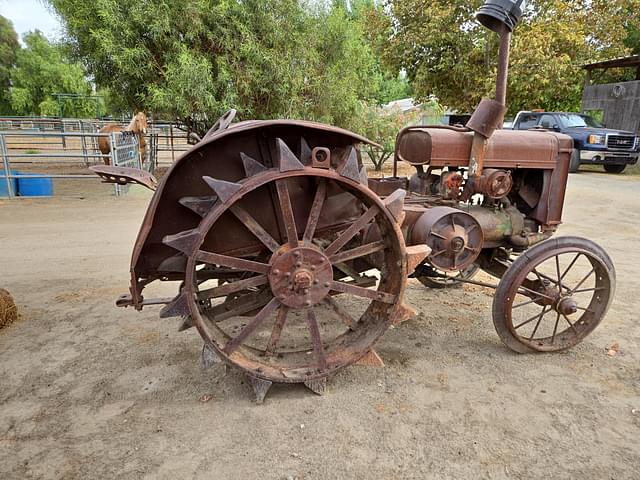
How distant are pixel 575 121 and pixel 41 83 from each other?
34321 mm

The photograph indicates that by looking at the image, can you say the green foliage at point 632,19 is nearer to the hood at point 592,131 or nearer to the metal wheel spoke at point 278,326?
the hood at point 592,131

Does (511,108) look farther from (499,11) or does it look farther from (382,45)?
(499,11)

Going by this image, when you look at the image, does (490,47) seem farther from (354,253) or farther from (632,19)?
(354,253)

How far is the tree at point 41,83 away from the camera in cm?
3200

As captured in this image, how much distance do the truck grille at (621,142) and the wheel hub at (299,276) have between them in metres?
14.4

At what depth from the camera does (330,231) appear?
2.97 metres

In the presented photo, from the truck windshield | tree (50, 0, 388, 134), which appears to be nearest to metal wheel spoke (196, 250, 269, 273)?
tree (50, 0, 388, 134)

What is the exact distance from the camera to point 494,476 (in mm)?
2143

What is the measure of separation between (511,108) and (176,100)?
14.7 meters

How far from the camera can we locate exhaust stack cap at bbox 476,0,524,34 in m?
3.04

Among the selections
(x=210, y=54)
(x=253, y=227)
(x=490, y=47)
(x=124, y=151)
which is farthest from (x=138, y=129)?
(x=490, y=47)

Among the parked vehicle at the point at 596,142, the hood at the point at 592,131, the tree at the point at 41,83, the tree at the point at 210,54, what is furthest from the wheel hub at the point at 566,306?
the tree at the point at 41,83

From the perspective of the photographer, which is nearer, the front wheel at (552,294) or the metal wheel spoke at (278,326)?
the metal wheel spoke at (278,326)

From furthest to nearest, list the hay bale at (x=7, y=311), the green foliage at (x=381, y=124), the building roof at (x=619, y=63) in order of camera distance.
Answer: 1. the building roof at (x=619, y=63)
2. the green foliage at (x=381, y=124)
3. the hay bale at (x=7, y=311)
